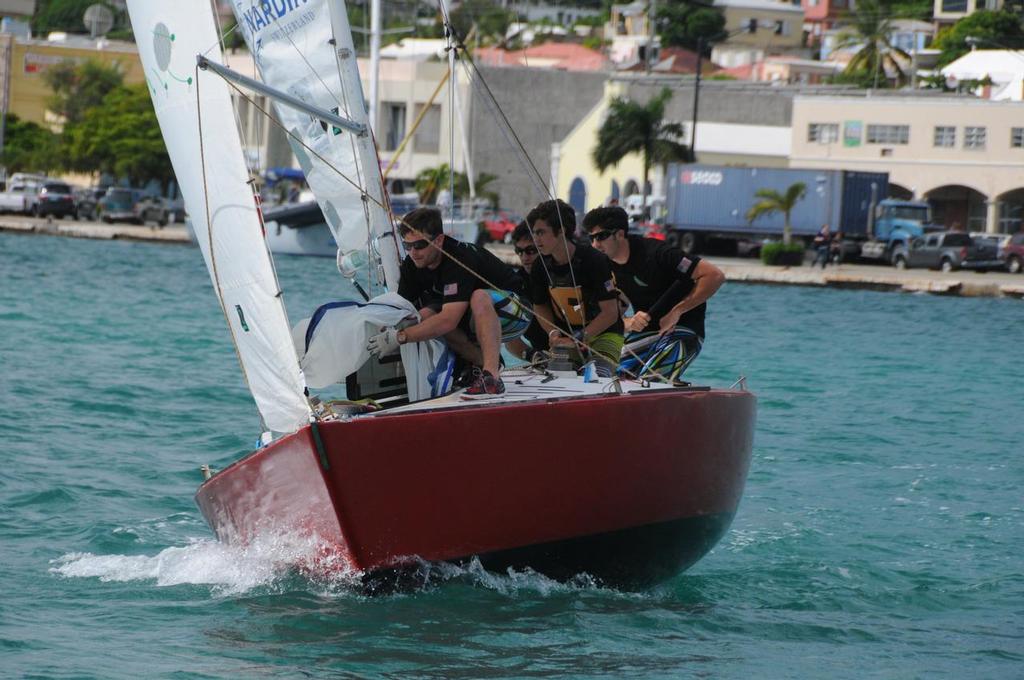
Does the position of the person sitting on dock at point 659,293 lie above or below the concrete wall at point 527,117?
below

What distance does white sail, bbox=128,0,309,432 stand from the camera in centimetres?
723

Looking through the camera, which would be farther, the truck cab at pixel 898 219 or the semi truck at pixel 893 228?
the truck cab at pixel 898 219

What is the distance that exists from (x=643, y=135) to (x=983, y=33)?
3528 centimetres

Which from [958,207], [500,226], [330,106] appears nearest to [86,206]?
[500,226]

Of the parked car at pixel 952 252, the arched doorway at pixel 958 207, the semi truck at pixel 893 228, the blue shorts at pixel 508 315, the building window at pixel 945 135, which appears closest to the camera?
the blue shorts at pixel 508 315

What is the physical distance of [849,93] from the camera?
56.6 metres

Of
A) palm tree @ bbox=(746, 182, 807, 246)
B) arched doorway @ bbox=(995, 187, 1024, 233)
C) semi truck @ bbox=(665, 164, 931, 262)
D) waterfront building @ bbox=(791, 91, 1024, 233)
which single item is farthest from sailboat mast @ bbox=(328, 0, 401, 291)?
arched doorway @ bbox=(995, 187, 1024, 233)

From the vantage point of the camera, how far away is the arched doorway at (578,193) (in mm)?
59719

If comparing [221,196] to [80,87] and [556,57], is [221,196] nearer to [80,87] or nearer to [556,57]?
[80,87]

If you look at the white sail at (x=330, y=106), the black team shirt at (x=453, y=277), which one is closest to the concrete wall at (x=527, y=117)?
the white sail at (x=330, y=106)

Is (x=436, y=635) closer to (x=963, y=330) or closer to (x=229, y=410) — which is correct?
(x=229, y=410)

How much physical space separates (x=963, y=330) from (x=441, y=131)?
3704 cm

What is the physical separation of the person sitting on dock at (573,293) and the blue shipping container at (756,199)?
37506 mm

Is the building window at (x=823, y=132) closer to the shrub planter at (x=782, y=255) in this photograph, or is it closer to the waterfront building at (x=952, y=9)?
the shrub planter at (x=782, y=255)
